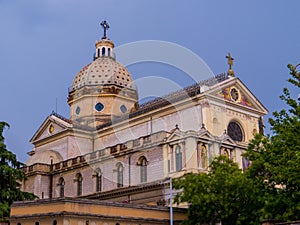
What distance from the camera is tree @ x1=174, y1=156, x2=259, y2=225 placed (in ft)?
108

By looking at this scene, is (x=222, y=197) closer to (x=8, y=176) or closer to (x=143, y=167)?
(x=8, y=176)

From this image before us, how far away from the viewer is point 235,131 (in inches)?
2125

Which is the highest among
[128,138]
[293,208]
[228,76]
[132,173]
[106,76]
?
[106,76]

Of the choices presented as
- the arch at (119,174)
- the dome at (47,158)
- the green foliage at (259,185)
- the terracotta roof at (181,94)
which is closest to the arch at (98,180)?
the arch at (119,174)

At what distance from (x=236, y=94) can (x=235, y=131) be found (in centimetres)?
370

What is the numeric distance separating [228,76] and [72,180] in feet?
64.8

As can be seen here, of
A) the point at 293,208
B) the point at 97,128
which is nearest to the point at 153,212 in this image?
the point at 293,208

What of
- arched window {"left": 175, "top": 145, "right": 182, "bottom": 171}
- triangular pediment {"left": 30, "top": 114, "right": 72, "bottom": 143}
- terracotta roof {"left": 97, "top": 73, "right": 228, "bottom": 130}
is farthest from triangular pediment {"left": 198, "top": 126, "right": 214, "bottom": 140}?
triangular pediment {"left": 30, "top": 114, "right": 72, "bottom": 143}

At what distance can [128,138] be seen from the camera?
57594mm

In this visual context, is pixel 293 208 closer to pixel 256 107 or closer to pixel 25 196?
pixel 25 196

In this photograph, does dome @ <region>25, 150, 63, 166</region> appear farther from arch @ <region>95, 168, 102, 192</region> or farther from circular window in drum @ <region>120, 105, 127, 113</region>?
circular window in drum @ <region>120, 105, 127, 113</region>

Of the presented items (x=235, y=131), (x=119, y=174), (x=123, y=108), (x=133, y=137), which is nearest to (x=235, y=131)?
(x=235, y=131)

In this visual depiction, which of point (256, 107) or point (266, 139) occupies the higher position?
point (256, 107)

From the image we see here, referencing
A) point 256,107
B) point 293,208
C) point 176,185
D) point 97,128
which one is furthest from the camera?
point 97,128
